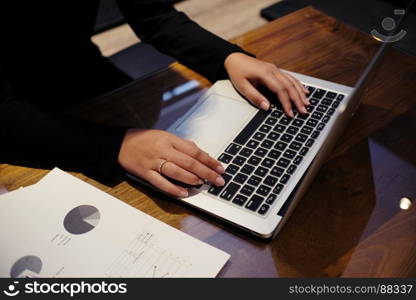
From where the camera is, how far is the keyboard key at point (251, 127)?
77 cm

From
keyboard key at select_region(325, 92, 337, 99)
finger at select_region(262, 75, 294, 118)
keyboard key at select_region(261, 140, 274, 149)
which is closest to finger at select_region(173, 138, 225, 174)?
keyboard key at select_region(261, 140, 274, 149)

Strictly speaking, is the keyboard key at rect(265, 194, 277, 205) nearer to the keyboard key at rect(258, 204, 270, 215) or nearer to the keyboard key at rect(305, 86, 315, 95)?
the keyboard key at rect(258, 204, 270, 215)

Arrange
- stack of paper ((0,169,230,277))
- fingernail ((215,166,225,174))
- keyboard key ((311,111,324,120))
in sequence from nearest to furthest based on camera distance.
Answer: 1. stack of paper ((0,169,230,277))
2. fingernail ((215,166,225,174))
3. keyboard key ((311,111,324,120))

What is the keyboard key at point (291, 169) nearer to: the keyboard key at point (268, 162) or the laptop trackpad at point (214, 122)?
the keyboard key at point (268, 162)

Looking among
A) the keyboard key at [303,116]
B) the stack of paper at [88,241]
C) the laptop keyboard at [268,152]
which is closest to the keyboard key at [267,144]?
the laptop keyboard at [268,152]

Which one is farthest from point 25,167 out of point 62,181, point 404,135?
point 404,135

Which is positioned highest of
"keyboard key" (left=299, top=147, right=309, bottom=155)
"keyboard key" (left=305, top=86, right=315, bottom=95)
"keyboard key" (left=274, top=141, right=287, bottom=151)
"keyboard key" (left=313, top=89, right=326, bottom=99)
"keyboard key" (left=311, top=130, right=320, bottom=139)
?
"keyboard key" (left=305, top=86, right=315, bottom=95)

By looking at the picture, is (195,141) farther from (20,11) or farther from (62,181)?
(20,11)

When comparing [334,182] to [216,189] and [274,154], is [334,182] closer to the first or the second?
[274,154]

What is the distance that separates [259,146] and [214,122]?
12cm

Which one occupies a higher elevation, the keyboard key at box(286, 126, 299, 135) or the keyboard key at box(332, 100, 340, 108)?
the keyboard key at box(332, 100, 340, 108)

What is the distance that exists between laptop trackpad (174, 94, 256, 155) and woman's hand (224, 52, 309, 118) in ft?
Answer: 0.10

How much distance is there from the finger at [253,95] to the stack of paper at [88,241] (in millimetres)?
346

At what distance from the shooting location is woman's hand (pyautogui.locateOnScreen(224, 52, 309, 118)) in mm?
827
